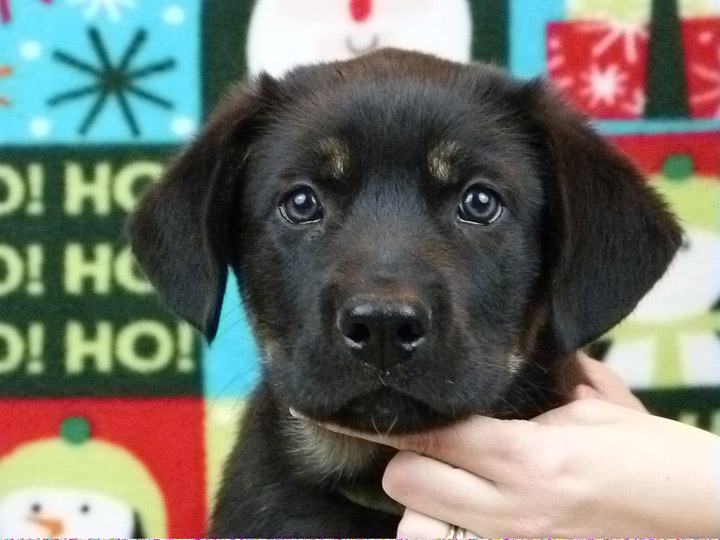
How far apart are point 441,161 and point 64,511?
6.42 ft

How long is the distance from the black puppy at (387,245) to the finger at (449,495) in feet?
0.44

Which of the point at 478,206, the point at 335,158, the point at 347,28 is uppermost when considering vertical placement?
the point at 347,28

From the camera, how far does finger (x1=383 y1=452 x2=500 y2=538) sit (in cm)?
180

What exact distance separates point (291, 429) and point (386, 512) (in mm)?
326

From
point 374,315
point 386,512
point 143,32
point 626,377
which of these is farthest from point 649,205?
point 143,32

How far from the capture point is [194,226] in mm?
1902

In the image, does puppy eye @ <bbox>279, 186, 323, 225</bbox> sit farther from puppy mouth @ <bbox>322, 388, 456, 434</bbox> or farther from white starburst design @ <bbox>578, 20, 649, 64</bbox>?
white starburst design @ <bbox>578, 20, 649, 64</bbox>

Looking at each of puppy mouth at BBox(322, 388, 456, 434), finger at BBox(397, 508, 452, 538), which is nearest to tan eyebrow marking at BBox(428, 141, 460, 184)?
puppy mouth at BBox(322, 388, 456, 434)

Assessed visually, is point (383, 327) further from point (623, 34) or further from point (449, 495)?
point (623, 34)

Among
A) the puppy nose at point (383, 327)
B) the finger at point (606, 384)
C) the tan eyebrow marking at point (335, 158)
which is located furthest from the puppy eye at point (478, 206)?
the finger at point (606, 384)

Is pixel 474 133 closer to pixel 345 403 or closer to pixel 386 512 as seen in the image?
pixel 345 403

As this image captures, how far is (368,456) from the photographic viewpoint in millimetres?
1979

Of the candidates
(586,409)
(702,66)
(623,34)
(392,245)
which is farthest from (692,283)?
(392,245)

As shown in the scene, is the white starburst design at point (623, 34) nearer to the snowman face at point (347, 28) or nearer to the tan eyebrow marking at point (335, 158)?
the snowman face at point (347, 28)
